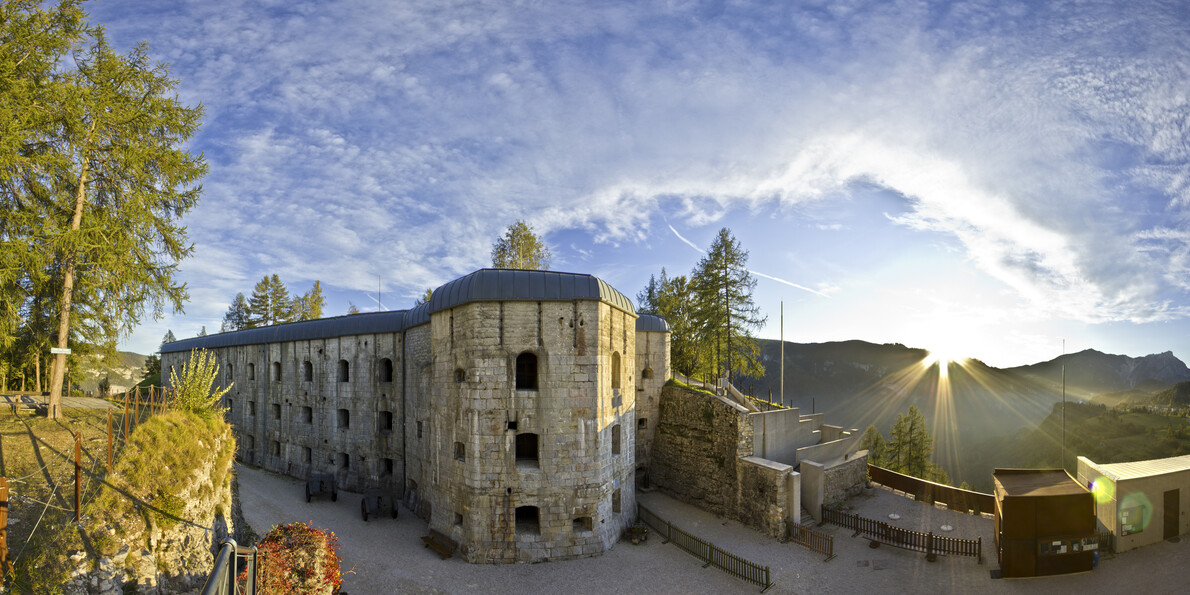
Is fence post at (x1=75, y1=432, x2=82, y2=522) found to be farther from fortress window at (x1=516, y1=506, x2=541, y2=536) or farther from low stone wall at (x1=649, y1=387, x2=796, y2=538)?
low stone wall at (x1=649, y1=387, x2=796, y2=538)

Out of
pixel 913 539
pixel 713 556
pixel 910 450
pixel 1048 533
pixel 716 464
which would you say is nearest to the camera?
pixel 1048 533

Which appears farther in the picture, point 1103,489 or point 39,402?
point 39,402

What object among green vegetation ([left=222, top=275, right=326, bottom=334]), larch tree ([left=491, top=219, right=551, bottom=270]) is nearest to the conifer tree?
green vegetation ([left=222, top=275, right=326, bottom=334])

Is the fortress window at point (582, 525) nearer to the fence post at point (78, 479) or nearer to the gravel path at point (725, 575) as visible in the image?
the gravel path at point (725, 575)

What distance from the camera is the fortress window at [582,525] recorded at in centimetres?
1817

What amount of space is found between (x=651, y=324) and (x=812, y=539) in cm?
1450

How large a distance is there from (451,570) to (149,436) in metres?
9.58

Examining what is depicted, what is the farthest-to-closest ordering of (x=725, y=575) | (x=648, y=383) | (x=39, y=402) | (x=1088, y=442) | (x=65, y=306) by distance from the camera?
(x=1088, y=442), (x=648, y=383), (x=39, y=402), (x=725, y=575), (x=65, y=306)

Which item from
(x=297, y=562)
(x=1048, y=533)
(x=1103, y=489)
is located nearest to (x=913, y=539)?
(x=1048, y=533)

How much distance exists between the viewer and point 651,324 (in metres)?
30.2

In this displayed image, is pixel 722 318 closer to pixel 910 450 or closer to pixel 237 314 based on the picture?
pixel 910 450

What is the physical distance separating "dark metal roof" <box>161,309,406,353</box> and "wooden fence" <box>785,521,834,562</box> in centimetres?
1955

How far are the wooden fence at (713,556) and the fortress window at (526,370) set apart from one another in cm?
749

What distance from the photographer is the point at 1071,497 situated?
1498cm
